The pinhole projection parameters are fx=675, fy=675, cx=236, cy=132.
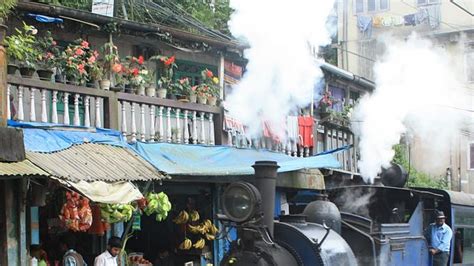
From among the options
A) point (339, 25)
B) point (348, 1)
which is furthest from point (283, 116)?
point (348, 1)

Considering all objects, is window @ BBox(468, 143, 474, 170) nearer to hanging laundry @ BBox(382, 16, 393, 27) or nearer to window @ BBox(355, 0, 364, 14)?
hanging laundry @ BBox(382, 16, 393, 27)

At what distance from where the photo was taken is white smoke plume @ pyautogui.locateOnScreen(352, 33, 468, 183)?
40.2 ft

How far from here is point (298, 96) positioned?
13.3 meters

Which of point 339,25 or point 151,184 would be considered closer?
point 151,184

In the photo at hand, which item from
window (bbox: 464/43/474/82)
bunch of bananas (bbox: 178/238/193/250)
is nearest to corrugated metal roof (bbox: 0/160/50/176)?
bunch of bananas (bbox: 178/238/193/250)

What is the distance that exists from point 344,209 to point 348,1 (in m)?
18.1

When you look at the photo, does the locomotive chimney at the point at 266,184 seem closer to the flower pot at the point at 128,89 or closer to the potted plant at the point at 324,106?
the flower pot at the point at 128,89

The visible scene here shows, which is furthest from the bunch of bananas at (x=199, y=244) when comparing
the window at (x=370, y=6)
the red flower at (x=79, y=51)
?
the window at (x=370, y=6)

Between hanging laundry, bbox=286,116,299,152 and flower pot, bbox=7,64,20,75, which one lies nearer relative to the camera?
flower pot, bbox=7,64,20,75

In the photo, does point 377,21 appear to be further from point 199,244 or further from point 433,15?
point 199,244

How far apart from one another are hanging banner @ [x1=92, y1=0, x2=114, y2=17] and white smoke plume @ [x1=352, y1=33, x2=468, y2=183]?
5354 millimetres

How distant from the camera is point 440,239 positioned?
952 cm

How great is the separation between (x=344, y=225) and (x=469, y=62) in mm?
18273

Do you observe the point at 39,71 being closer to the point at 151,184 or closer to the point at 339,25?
the point at 151,184
